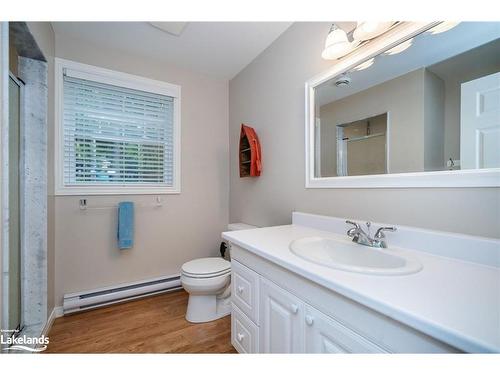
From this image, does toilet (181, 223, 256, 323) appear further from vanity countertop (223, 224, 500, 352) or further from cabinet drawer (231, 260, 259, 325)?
vanity countertop (223, 224, 500, 352)

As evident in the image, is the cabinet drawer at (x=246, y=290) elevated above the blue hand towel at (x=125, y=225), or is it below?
below

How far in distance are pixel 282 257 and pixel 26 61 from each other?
2.09 meters

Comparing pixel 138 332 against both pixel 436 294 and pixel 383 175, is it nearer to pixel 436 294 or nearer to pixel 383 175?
pixel 436 294

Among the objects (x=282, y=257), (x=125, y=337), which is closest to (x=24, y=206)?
(x=125, y=337)

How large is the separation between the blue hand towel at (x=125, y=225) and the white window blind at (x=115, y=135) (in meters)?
0.23

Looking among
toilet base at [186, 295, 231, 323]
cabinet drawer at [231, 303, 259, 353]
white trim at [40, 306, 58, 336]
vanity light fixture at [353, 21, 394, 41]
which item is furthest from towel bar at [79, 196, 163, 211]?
vanity light fixture at [353, 21, 394, 41]

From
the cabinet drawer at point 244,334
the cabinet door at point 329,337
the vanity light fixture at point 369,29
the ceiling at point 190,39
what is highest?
the ceiling at point 190,39

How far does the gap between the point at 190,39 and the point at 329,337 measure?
2236 millimetres

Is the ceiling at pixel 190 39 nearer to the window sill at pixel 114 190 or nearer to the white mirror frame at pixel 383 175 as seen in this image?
the white mirror frame at pixel 383 175

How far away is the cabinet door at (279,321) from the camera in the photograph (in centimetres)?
83

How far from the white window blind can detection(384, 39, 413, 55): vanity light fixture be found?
1881 mm

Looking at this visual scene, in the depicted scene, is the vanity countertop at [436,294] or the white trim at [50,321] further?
the white trim at [50,321]

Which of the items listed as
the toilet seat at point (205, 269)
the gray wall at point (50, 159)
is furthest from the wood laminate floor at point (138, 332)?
the toilet seat at point (205, 269)
